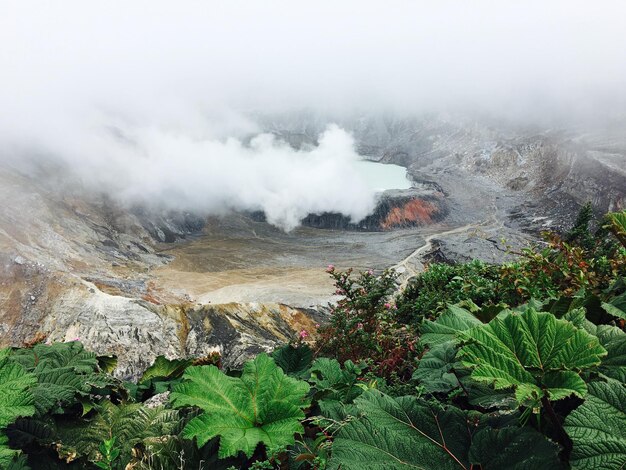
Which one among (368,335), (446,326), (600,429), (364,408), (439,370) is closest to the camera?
(600,429)

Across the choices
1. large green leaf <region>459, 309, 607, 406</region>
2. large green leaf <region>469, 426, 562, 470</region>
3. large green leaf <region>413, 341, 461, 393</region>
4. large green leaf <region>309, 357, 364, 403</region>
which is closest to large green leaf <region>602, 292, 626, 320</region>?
large green leaf <region>413, 341, 461, 393</region>

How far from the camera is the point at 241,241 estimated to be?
138 ft

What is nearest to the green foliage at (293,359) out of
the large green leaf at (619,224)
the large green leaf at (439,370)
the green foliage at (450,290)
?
the large green leaf at (439,370)

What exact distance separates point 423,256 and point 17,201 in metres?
32.3

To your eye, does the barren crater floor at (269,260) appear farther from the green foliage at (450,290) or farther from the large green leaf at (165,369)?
the large green leaf at (165,369)

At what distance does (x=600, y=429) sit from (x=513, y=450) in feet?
0.82

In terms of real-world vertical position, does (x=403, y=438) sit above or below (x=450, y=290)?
above

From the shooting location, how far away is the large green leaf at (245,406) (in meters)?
1.54

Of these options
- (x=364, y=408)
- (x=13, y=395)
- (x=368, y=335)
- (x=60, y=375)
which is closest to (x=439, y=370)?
(x=364, y=408)

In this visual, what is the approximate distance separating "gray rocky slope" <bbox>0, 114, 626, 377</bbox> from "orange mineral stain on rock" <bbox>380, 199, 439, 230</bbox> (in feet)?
0.56

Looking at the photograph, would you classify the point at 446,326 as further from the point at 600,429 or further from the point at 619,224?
the point at 619,224

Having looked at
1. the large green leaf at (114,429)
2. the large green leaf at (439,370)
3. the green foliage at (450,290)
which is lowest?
the green foliage at (450,290)

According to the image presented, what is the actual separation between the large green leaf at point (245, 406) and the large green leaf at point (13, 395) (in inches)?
23.6

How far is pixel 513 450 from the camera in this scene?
1.20m
